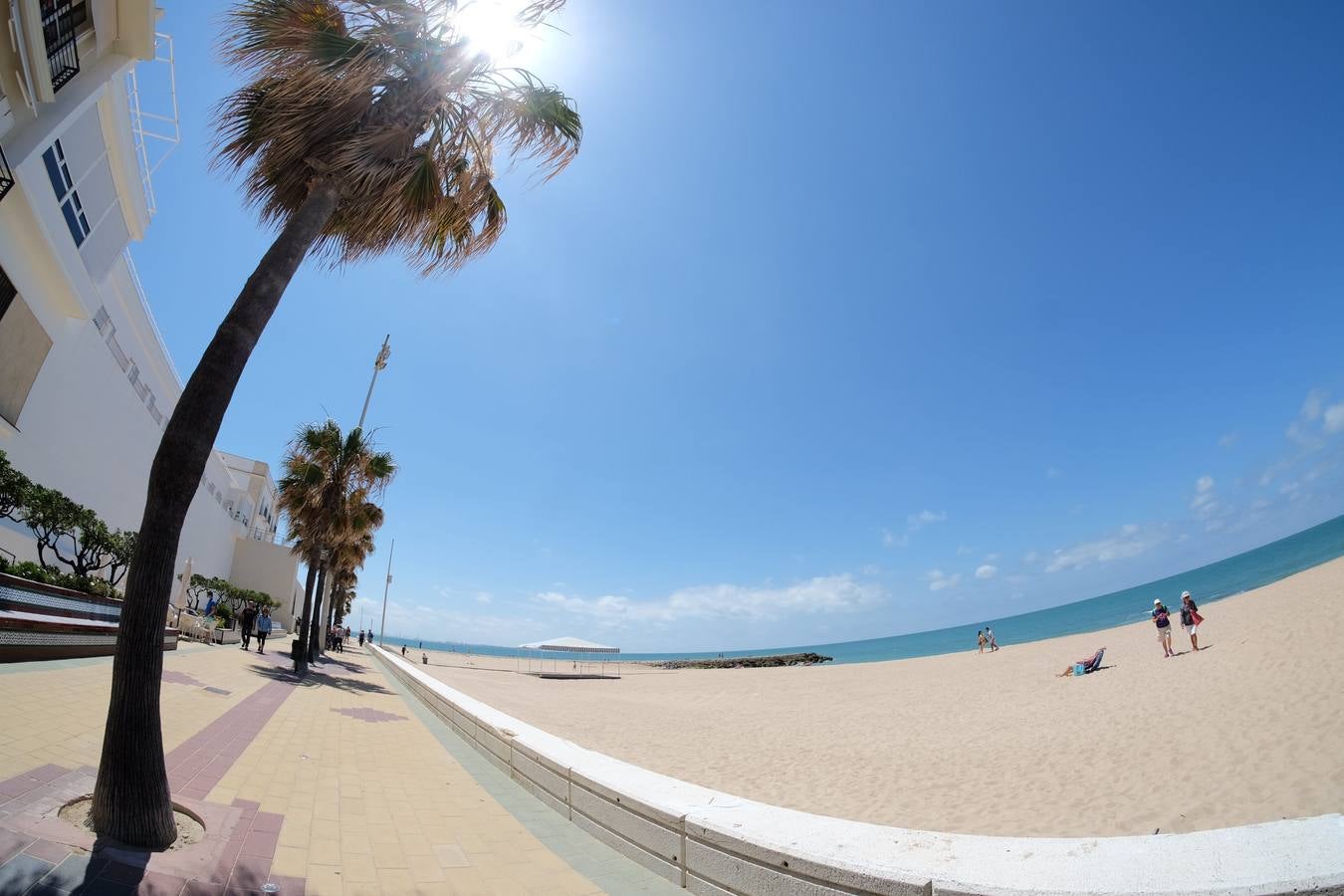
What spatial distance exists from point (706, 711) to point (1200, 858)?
16329mm

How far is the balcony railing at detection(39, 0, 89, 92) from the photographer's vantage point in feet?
34.3

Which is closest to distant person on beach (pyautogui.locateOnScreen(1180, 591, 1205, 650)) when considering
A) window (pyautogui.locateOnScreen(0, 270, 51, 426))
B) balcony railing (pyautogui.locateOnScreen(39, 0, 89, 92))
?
balcony railing (pyautogui.locateOnScreen(39, 0, 89, 92))

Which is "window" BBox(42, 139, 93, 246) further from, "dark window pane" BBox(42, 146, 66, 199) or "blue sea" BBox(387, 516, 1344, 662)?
"blue sea" BBox(387, 516, 1344, 662)

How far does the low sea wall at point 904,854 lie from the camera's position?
1.73 metres

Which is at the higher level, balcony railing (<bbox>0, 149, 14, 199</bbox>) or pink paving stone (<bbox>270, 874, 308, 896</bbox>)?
balcony railing (<bbox>0, 149, 14, 199</bbox>)

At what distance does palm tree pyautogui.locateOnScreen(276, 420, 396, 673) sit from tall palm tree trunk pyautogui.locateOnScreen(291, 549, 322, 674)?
42 mm

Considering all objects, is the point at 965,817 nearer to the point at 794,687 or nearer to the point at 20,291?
the point at 794,687

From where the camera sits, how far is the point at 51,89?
35.6ft

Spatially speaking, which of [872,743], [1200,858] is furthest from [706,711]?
[1200,858]

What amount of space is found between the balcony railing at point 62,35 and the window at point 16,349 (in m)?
4.48

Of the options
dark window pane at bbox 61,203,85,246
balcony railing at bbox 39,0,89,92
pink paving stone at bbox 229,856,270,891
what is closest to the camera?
pink paving stone at bbox 229,856,270,891

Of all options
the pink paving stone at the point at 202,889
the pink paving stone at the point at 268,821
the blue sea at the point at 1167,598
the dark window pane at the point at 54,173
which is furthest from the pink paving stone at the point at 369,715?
the blue sea at the point at 1167,598

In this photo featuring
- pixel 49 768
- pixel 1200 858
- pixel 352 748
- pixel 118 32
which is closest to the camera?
pixel 1200 858

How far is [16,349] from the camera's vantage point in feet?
42.3
